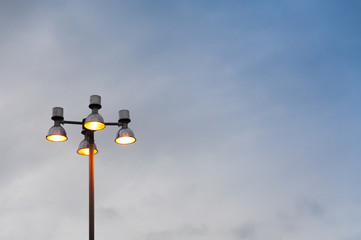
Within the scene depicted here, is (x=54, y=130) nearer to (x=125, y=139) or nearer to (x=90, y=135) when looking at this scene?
(x=90, y=135)

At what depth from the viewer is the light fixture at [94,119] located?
36.3 feet

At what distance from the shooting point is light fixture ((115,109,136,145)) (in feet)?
37.7

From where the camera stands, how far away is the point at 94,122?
11133mm

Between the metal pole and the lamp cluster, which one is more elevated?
the lamp cluster

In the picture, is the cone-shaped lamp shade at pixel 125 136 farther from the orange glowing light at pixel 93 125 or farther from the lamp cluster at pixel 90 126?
the orange glowing light at pixel 93 125

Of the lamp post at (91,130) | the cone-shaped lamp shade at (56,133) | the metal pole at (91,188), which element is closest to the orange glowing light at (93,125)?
the lamp post at (91,130)

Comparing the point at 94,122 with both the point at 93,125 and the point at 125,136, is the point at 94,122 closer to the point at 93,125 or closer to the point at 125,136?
the point at 93,125

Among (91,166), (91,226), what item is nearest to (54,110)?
(91,166)

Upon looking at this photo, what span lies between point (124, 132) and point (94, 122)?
773 mm

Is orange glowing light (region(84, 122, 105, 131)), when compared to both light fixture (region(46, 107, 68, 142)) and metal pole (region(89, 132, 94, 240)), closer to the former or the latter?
metal pole (region(89, 132, 94, 240))

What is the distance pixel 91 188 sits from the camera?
11.0 m

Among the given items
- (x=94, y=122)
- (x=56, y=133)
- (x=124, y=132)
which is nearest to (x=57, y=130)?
(x=56, y=133)

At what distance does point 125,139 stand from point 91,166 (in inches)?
40.6

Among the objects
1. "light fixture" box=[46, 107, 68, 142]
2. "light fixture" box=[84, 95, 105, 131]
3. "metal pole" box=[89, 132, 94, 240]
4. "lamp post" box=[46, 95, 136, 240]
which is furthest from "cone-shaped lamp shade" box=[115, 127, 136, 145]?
"light fixture" box=[46, 107, 68, 142]
